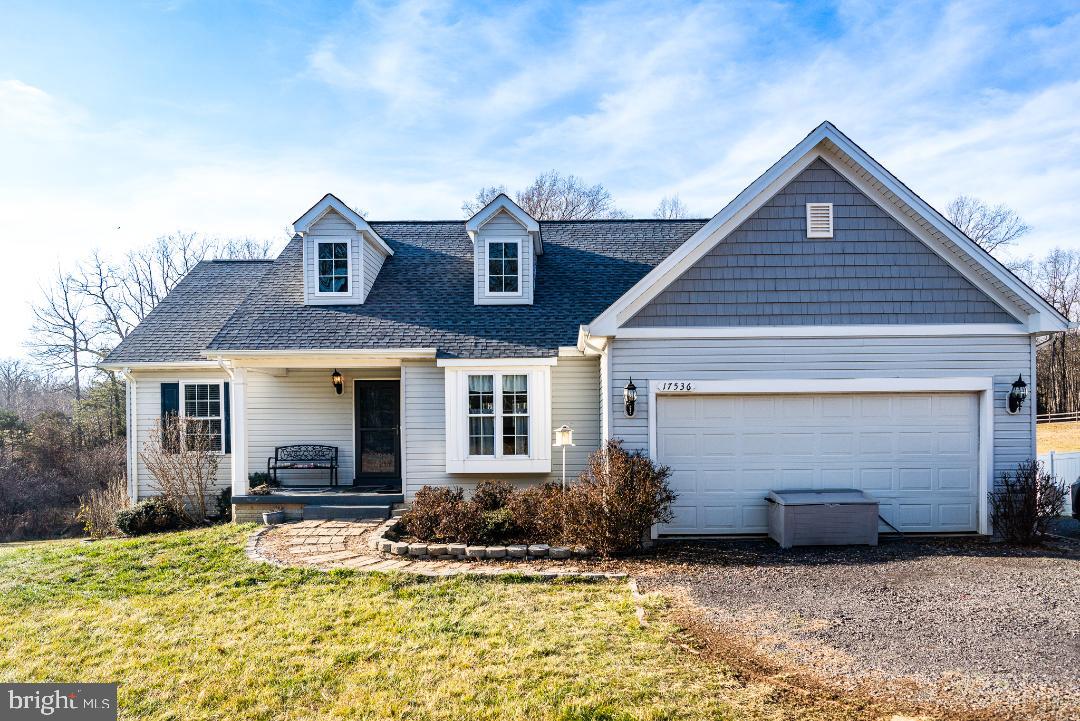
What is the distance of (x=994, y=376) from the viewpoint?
8.85 m

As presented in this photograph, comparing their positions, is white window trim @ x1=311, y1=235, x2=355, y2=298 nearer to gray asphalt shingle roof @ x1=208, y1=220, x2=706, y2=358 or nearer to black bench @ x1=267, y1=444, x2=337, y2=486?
gray asphalt shingle roof @ x1=208, y1=220, x2=706, y2=358

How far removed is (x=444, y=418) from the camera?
36.2 feet

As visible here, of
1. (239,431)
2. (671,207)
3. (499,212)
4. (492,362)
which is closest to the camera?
(492,362)

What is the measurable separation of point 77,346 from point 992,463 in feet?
116

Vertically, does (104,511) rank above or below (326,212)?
below

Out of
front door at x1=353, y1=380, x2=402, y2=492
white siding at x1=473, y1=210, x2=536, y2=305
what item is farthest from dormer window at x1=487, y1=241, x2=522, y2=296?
front door at x1=353, y1=380, x2=402, y2=492

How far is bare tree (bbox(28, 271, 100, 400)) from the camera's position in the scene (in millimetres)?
29172

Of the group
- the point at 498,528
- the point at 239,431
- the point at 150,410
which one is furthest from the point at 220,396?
the point at 498,528

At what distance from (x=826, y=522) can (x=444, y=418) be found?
6.33 metres

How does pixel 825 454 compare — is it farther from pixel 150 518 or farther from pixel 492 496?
pixel 150 518

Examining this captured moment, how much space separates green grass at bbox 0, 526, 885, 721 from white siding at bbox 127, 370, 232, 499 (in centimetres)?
517

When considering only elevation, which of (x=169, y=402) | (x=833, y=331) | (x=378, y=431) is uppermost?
(x=833, y=331)

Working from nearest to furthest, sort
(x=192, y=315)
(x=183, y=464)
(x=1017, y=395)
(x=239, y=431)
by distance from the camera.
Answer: (x=1017, y=395) → (x=239, y=431) → (x=183, y=464) → (x=192, y=315)

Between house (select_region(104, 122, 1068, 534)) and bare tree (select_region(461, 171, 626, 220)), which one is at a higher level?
bare tree (select_region(461, 171, 626, 220))
